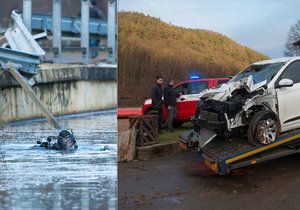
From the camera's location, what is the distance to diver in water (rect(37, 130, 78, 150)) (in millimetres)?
3014

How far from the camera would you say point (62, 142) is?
3.02 meters

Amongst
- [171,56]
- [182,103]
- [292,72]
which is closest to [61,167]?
[292,72]

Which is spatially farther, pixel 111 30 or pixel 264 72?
pixel 264 72

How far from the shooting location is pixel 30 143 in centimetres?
301

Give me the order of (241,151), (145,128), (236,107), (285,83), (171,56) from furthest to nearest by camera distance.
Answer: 1. (171,56)
2. (145,128)
3. (285,83)
4. (236,107)
5. (241,151)

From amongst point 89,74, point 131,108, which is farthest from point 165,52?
point 89,74

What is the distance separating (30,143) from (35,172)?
21 centimetres

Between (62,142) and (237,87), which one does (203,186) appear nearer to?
(237,87)

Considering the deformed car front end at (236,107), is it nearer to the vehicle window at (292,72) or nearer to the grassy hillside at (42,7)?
the vehicle window at (292,72)

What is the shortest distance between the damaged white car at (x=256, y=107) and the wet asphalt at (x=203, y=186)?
718 millimetres

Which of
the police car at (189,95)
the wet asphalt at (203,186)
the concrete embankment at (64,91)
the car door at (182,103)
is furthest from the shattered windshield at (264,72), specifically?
the concrete embankment at (64,91)

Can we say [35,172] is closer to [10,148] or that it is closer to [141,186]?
[10,148]

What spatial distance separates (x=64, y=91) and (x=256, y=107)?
478 centimetres

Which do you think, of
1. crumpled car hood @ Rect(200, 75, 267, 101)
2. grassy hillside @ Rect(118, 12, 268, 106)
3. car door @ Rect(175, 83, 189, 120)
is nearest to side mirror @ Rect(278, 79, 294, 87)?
crumpled car hood @ Rect(200, 75, 267, 101)
